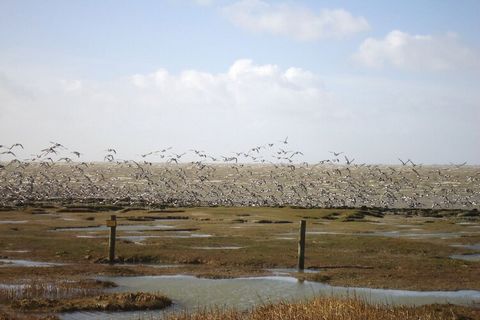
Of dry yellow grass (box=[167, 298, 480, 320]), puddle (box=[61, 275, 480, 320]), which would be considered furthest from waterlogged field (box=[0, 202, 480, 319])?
dry yellow grass (box=[167, 298, 480, 320])

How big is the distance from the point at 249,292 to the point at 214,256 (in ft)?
28.9

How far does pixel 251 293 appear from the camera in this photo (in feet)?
79.8

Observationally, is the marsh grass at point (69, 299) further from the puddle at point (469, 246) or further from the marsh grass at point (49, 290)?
the puddle at point (469, 246)

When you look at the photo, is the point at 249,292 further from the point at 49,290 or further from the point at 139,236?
the point at 139,236

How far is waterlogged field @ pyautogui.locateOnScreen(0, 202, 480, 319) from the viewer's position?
2352 centimetres

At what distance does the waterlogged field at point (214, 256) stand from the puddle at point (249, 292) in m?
0.15

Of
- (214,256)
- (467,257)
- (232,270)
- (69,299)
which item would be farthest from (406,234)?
(69,299)

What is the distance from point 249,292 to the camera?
2452 cm

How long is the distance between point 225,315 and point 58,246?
2166cm

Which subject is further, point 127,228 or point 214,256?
point 127,228

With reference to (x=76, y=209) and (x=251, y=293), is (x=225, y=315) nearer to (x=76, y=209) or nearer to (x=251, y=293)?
(x=251, y=293)

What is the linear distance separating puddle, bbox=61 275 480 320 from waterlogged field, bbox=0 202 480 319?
0.50 feet

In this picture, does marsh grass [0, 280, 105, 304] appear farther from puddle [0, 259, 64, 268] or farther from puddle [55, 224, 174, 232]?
puddle [55, 224, 174, 232]

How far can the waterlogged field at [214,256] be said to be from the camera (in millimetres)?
23516
